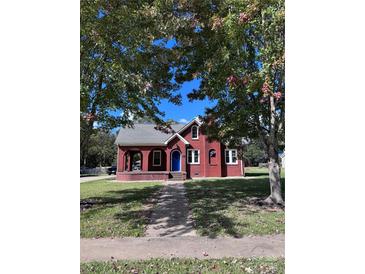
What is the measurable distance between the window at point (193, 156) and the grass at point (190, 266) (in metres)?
18.5

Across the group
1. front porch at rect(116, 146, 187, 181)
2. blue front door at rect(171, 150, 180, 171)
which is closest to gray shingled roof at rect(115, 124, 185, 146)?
front porch at rect(116, 146, 187, 181)

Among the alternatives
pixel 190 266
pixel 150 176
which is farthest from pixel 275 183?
pixel 150 176

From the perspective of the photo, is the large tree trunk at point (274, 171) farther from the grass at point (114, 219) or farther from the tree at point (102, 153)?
the tree at point (102, 153)

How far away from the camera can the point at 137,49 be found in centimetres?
539

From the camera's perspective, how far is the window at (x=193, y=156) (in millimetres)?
22578

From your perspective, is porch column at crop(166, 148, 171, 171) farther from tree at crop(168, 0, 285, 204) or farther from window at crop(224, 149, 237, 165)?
tree at crop(168, 0, 285, 204)

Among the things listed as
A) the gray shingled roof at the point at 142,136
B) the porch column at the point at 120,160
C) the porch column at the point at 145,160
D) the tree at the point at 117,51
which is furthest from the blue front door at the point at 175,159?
the tree at the point at 117,51

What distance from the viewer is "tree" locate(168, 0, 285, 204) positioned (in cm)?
541

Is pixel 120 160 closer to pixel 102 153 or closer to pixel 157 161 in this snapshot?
pixel 157 161

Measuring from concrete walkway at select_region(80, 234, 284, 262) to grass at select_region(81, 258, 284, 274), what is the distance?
0.21 meters

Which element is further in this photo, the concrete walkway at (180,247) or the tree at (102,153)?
the tree at (102,153)
